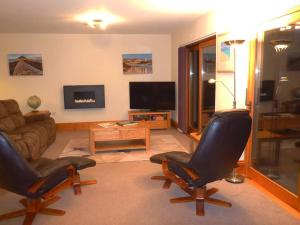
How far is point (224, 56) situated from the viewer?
3.67 metres

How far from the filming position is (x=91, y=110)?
6.48 m

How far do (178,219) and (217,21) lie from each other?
2.92 metres

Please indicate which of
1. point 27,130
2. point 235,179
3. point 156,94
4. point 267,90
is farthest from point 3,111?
point 267,90

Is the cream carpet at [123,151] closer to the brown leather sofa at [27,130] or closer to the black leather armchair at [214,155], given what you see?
the brown leather sofa at [27,130]

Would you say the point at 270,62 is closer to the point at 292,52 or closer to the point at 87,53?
the point at 292,52

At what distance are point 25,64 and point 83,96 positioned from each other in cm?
153

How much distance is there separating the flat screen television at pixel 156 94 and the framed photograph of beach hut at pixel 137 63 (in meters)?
0.40

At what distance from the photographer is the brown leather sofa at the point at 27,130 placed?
11.9 ft

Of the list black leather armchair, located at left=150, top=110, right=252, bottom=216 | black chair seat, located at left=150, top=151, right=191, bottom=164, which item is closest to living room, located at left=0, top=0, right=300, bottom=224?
black leather armchair, located at left=150, top=110, right=252, bottom=216

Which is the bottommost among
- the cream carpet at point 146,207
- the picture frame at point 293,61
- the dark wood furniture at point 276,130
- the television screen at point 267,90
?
the cream carpet at point 146,207

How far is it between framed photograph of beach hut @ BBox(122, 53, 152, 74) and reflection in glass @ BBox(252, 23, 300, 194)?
12.4 feet

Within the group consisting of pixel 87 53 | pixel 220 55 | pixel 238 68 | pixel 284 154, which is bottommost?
pixel 284 154

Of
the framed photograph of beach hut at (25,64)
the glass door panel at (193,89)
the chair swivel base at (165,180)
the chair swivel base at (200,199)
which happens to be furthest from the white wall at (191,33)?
the framed photograph of beach hut at (25,64)

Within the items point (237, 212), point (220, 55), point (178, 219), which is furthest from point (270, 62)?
point (178, 219)
